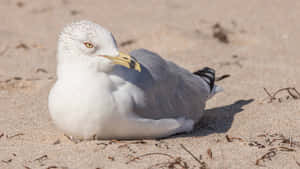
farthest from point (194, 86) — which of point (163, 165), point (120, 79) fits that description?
point (163, 165)

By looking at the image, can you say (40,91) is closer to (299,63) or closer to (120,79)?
(120,79)

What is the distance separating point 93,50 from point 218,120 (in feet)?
4.86

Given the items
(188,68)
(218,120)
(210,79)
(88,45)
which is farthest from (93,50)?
(188,68)

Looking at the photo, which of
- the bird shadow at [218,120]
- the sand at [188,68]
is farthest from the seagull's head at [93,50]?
the bird shadow at [218,120]

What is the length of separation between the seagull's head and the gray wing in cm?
19

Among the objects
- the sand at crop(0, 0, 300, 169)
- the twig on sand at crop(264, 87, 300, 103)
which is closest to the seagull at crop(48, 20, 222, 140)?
the sand at crop(0, 0, 300, 169)

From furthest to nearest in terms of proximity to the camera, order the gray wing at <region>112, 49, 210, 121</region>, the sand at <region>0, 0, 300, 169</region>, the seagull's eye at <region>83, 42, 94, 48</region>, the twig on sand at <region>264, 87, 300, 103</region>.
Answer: the twig on sand at <region>264, 87, 300, 103</region>, the gray wing at <region>112, 49, 210, 121</region>, the seagull's eye at <region>83, 42, 94, 48</region>, the sand at <region>0, 0, 300, 169</region>

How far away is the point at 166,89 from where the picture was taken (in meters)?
4.22

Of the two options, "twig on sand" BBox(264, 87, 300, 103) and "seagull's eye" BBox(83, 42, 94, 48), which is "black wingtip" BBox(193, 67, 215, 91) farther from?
"seagull's eye" BBox(83, 42, 94, 48)

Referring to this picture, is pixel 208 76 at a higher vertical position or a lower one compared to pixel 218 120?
higher

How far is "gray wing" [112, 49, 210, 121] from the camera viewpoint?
3902 mm

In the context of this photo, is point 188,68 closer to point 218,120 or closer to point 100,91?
point 218,120

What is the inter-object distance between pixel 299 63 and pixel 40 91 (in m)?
2.95

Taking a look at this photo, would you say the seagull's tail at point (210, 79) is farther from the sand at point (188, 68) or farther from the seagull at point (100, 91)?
the seagull at point (100, 91)
